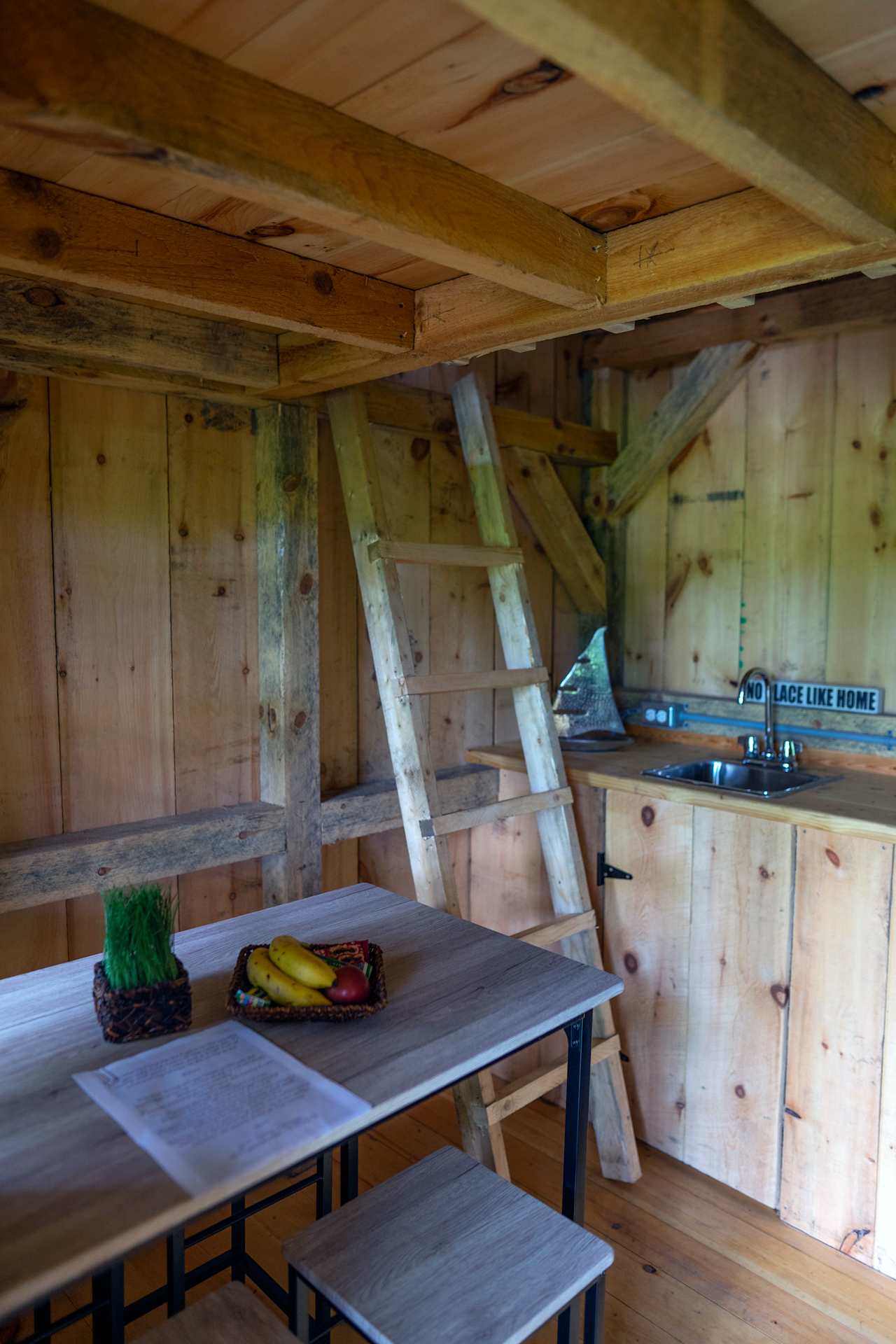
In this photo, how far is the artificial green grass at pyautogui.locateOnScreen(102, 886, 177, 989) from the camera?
138cm

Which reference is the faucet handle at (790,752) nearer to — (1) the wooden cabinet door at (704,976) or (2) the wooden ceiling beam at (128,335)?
(1) the wooden cabinet door at (704,976)

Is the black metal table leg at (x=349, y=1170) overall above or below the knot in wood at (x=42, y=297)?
below

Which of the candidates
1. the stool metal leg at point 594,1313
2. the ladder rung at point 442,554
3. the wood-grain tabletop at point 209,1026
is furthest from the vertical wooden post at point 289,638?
the stool metal leg at point 594,1313

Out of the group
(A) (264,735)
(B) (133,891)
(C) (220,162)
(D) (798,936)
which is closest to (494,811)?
(A) (264,735)

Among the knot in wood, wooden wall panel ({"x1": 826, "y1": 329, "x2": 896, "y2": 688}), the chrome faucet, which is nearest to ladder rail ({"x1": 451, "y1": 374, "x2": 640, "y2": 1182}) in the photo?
the chrome faucet

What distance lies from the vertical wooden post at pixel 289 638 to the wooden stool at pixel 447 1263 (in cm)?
96

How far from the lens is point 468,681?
2152mm

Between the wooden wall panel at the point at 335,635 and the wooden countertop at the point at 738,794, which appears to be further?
the wooden wall panel at the point at 335,635

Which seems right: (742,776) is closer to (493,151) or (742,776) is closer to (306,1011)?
(306,1011)

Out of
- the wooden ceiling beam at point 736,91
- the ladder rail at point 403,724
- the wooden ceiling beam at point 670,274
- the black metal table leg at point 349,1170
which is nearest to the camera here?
the wooden ceiling beam at point 736,91

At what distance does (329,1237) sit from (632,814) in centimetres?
137

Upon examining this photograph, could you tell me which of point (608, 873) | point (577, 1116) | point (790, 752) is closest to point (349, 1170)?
point (577, 1116)

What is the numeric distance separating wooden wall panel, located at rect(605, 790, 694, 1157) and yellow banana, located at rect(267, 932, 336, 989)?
1195mm

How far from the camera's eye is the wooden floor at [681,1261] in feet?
6.09
